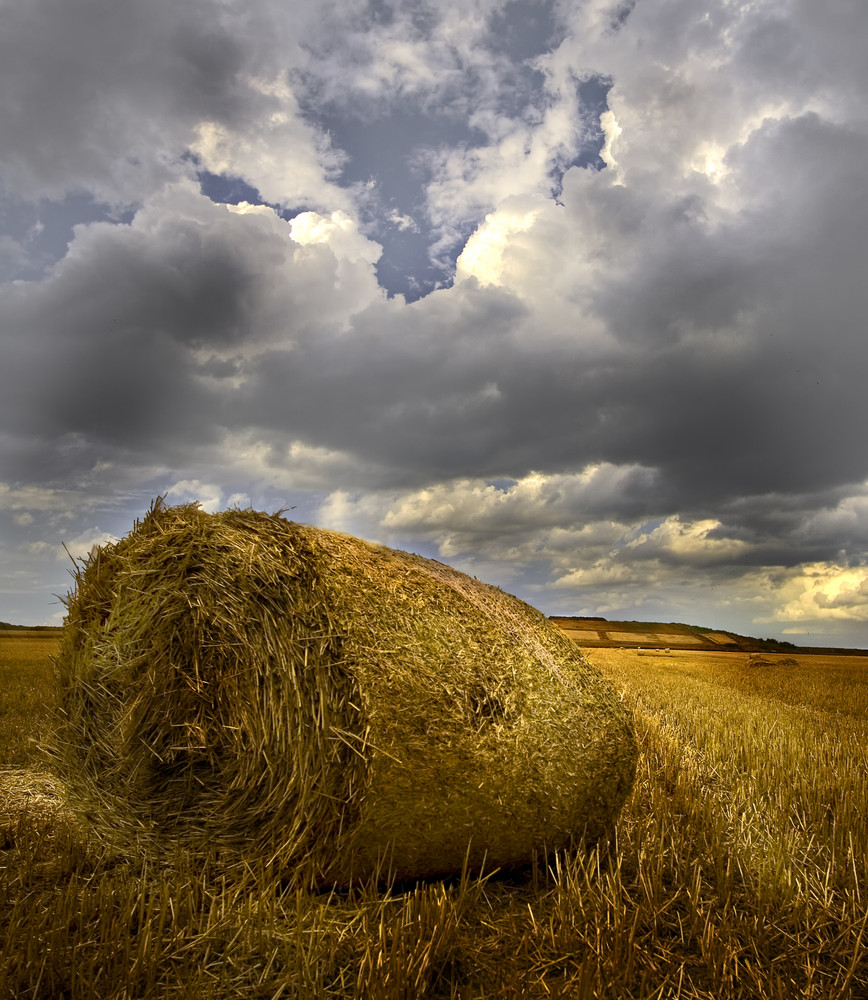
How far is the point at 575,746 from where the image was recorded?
397 cm

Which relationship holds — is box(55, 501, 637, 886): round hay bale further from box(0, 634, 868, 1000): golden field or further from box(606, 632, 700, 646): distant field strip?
box(606, 632, 700, 646): distant field strip

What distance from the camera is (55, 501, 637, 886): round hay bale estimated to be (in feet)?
11.3

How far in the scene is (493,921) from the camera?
3295mm

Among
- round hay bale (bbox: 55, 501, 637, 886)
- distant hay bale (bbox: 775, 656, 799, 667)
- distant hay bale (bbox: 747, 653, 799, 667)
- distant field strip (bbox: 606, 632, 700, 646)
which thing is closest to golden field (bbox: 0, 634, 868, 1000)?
round hay bale (bbox: 55, 501, 637, 886)

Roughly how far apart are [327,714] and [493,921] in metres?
1.29

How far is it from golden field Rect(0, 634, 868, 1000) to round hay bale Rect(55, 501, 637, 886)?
22 cm

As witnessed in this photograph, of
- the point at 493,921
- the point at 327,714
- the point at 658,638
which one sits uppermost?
the point at 327,714

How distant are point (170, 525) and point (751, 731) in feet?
23.1

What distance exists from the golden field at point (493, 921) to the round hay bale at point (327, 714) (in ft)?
0.73

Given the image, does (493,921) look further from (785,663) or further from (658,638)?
(658,638)

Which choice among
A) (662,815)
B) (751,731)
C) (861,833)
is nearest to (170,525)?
(662,815)

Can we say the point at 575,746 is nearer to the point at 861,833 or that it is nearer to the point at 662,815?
the point at 662,815

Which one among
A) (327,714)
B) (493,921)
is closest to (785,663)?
(493,921)

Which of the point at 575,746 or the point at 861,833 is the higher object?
the point at 575,746
